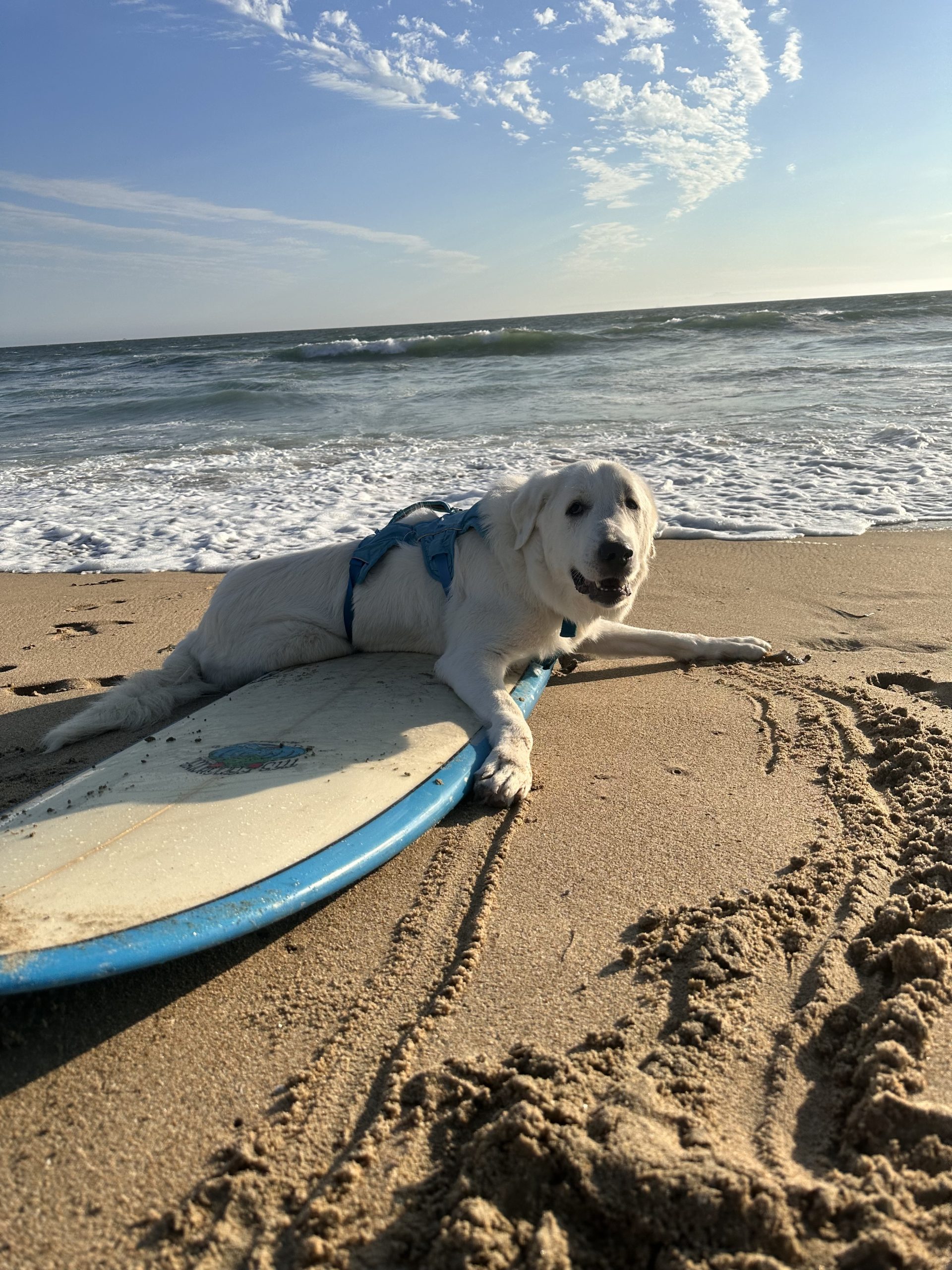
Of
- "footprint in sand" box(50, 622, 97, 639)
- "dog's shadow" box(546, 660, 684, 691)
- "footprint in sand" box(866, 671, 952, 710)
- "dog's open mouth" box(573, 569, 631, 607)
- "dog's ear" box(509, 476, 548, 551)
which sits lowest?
"dog's shadow" box(546, 660, 684, 691)

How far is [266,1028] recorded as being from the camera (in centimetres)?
213

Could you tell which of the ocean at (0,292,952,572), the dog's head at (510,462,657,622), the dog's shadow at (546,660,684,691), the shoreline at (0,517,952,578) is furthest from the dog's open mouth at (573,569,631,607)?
the ocean at (0,292,952,572)

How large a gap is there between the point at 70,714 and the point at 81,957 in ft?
9.14

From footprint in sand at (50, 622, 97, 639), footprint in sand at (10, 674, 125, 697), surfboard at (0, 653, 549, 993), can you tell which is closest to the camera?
surfboard at (0, 653, 549, 993)

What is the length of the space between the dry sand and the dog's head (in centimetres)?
76

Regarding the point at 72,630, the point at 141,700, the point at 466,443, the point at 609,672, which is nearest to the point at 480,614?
the point at 609,672

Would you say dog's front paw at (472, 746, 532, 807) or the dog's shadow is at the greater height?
dog's front paw at (472, 746, 532, 807)

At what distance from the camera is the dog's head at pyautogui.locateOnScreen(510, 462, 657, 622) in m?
3.68

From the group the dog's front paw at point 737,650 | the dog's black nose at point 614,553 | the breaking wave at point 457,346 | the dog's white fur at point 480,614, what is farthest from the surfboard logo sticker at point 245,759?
the breaking wave at point 457,346

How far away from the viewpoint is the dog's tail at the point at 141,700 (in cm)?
396

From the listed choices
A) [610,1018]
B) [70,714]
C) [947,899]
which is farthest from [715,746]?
[70,714]

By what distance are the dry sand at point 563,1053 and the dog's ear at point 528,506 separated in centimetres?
108

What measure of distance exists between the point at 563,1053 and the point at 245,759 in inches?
65.7

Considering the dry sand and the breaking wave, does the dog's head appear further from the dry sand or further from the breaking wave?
the breaking wave
